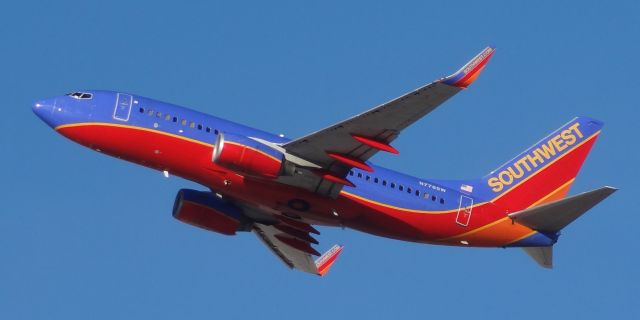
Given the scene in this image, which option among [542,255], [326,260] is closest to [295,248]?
[326,260]

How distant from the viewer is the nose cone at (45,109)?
6538 centimetres

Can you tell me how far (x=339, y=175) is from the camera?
212ft

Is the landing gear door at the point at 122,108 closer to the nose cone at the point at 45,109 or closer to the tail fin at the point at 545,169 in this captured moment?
the nose cone at the point at 45,109

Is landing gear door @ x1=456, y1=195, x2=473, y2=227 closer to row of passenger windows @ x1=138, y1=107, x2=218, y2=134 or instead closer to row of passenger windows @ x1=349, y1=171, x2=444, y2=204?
row of passenger windows @ x1=349, y1=171, x2=444, y2=204

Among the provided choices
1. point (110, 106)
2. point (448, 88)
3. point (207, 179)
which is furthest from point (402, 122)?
point (110, 106)

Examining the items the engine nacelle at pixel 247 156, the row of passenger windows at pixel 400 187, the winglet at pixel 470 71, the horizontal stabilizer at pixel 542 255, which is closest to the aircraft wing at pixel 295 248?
the row of passenger windows at pixel 400 187

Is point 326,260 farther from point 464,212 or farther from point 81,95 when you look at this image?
point 81,95

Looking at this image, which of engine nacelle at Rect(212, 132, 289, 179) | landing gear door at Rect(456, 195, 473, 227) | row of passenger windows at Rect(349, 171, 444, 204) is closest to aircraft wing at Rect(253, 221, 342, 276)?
row of passenger windows at Rect(349, 171, 444, 204)

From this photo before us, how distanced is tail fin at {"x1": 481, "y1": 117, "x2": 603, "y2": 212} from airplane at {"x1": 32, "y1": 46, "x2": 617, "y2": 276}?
6cm

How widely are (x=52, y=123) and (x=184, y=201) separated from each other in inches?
339

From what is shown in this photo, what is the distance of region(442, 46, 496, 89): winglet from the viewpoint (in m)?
56.7

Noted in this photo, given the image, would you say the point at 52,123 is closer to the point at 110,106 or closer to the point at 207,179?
the point at 110,106

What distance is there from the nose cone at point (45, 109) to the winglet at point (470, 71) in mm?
20682

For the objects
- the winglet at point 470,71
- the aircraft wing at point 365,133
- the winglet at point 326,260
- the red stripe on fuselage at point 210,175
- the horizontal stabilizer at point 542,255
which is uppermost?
the winglet at point 470,71
